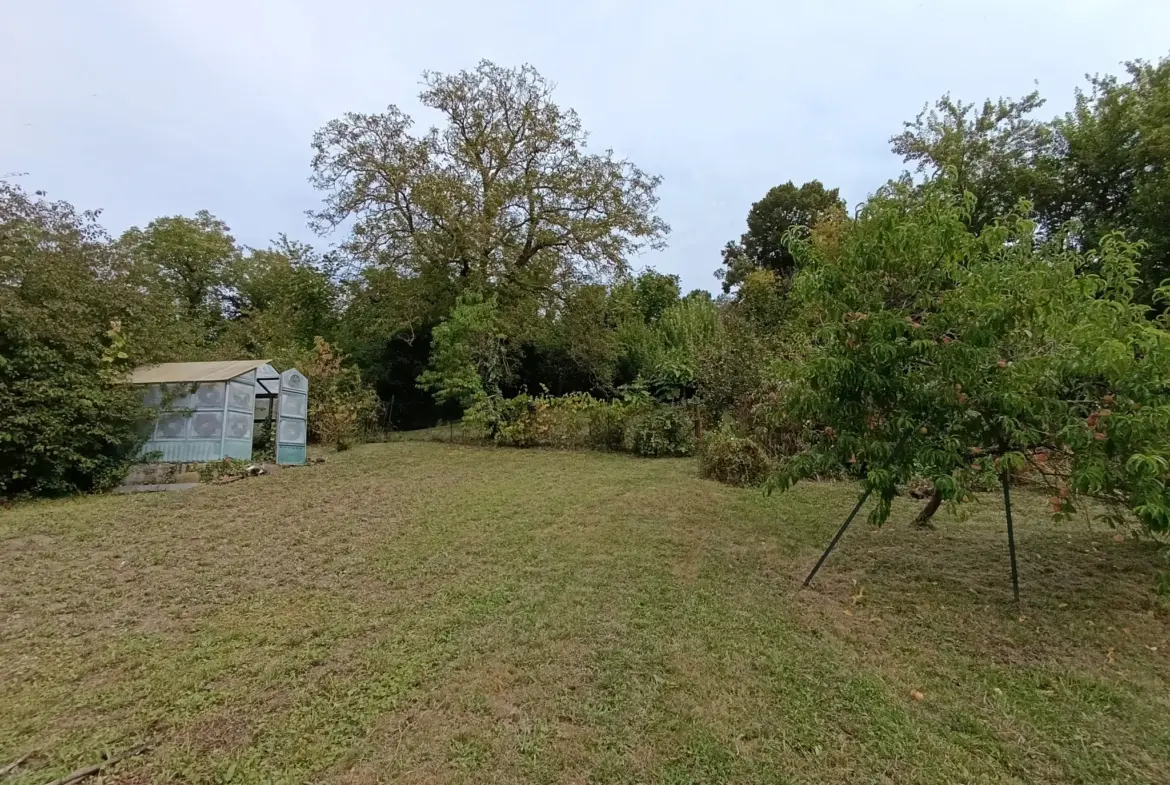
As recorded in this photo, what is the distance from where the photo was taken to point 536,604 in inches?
143

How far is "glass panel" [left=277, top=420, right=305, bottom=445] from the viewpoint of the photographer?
30.5ft

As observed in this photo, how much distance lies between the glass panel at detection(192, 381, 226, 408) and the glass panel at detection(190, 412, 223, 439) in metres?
0.14

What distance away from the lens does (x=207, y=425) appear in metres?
8.31

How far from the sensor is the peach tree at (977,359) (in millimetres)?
2820

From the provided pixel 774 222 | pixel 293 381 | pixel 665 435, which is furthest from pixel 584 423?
pixel 774 222

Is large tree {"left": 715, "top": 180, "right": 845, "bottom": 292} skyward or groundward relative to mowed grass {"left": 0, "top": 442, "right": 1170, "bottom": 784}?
skyward

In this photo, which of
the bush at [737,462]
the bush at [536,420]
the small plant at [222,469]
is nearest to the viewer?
the bush at [737,462]

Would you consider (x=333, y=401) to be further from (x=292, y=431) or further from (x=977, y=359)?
(x=977, y=359)

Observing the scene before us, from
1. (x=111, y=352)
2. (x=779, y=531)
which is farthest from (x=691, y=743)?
(x=111, y=352)

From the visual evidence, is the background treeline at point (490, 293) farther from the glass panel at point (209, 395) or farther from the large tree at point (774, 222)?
the large tree at point (774, 222)

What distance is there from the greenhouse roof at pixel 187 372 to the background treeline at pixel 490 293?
322 millimetres

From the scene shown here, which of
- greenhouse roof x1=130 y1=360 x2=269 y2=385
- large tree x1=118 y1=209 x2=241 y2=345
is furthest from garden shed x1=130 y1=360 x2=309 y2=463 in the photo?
large tree x1=118 y1=209 x2=241 y2=345

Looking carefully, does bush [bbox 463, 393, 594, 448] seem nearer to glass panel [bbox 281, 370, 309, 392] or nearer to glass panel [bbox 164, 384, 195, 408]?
glass panel [bbox 281, 370, 309, 392]

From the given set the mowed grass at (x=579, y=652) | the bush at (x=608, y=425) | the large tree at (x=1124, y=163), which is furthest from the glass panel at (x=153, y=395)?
the large tree at (x=1124, y=163)
